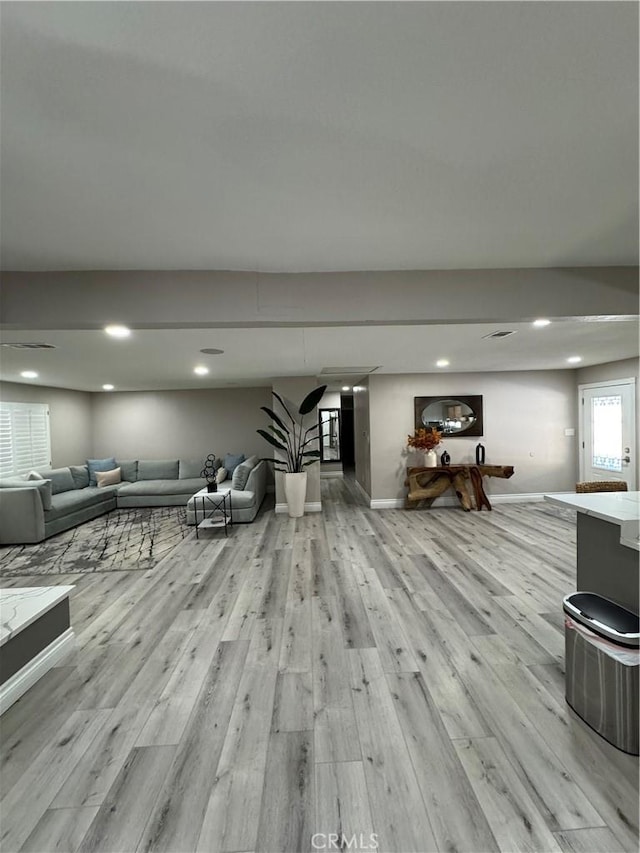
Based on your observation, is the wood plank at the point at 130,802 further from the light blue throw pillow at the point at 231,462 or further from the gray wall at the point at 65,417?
the gray wall at the point at 65,417

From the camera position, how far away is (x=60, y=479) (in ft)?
21.7

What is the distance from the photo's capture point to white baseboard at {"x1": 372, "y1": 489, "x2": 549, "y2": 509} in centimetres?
669

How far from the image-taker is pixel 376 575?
3.81 m

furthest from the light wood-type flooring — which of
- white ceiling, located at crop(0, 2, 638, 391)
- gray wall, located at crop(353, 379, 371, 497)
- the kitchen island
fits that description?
gray wall, located at crop(353, 379, 371, 497)

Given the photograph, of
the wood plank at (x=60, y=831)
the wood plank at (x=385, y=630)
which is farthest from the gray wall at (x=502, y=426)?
the wood plank at (x=60, y=831)

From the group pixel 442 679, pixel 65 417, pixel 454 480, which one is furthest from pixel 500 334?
pixel 65 417

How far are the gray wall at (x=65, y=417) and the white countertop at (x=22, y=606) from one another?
5.10 metres

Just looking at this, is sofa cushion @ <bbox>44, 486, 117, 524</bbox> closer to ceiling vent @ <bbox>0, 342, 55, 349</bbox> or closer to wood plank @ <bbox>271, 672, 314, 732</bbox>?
ceiling vent @ <bbox>0, 342, 55, 349</bbox>

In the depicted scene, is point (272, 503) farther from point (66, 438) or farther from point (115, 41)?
point (115, 41)

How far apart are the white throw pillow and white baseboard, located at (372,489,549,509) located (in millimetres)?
4906

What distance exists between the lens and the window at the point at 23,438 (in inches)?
243

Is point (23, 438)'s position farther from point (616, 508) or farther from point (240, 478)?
point (616, 508)

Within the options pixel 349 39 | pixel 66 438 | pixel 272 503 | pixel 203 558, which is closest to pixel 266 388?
pixel 272 503

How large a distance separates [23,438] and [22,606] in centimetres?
529
